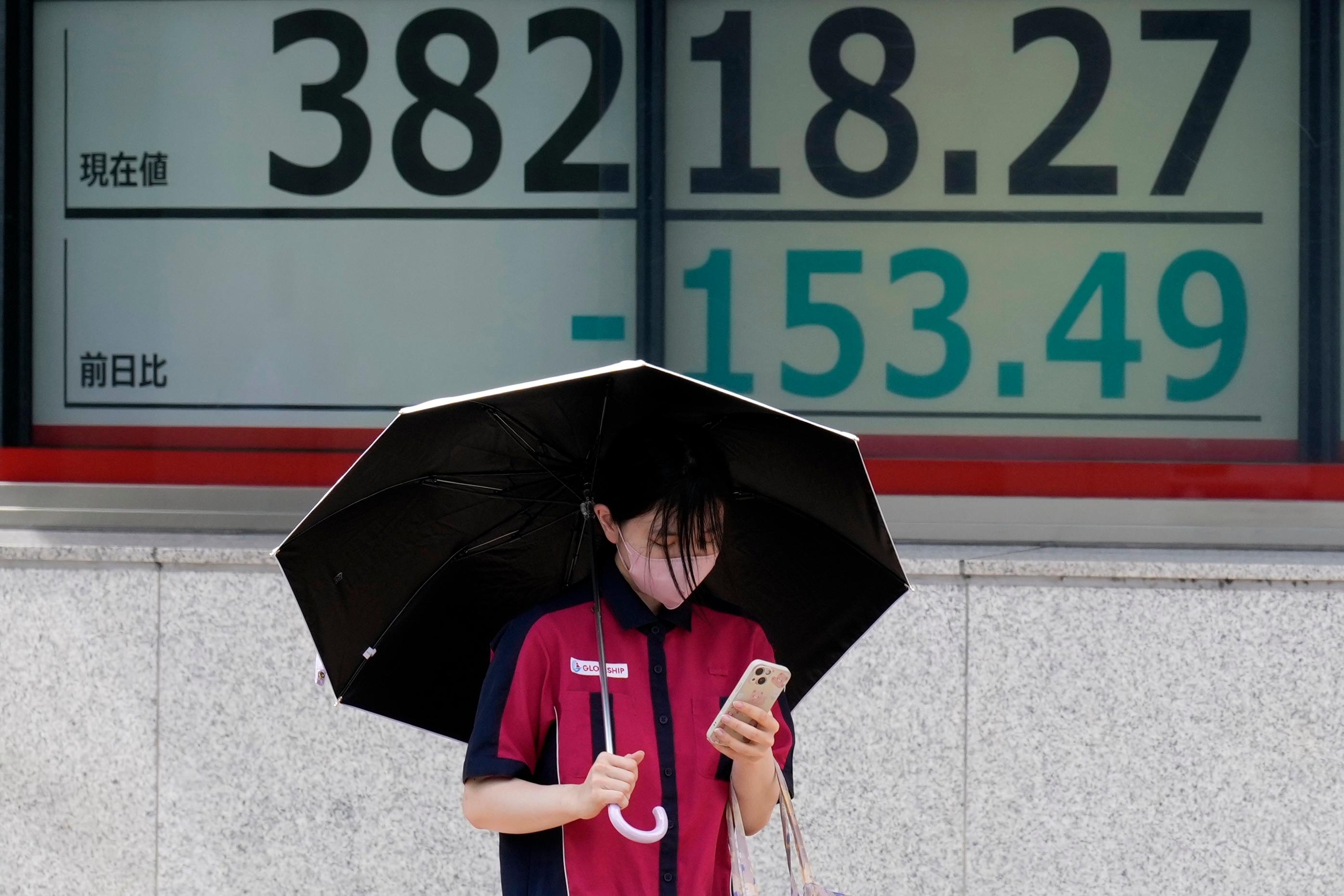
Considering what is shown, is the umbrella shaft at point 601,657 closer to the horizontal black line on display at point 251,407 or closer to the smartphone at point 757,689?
the smartphone at point 757,689

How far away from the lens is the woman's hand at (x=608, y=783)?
1.81m

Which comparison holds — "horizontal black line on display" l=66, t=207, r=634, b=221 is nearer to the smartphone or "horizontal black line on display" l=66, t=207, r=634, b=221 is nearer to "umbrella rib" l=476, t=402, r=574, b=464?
"umbrella rib" l=476, t=402, r=574, b=464

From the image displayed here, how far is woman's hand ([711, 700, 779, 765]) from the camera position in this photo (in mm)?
1862

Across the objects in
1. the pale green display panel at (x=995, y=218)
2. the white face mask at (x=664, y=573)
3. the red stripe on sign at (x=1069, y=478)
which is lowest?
the red stripe on sign at (x=1069, y=478)

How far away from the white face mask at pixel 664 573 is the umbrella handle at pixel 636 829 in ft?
1.05

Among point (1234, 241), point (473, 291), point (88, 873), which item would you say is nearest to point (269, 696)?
point (88, 873)

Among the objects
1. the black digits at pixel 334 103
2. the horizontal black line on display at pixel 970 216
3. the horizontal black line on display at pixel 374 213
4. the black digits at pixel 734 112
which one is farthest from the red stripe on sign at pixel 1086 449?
the black digits at pixel 334 103

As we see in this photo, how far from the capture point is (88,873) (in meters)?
4.49

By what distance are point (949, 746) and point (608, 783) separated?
271 centimetres

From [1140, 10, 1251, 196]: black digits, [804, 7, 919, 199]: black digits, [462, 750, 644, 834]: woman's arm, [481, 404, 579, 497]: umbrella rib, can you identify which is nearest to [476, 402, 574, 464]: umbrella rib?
[481, 404, 579, 497]: umbrella rib

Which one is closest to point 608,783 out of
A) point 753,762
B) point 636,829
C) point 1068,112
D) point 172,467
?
point 636,829

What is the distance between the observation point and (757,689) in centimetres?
185

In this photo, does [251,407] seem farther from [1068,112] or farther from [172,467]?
[1068,112]

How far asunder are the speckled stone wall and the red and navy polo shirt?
2263 mm
